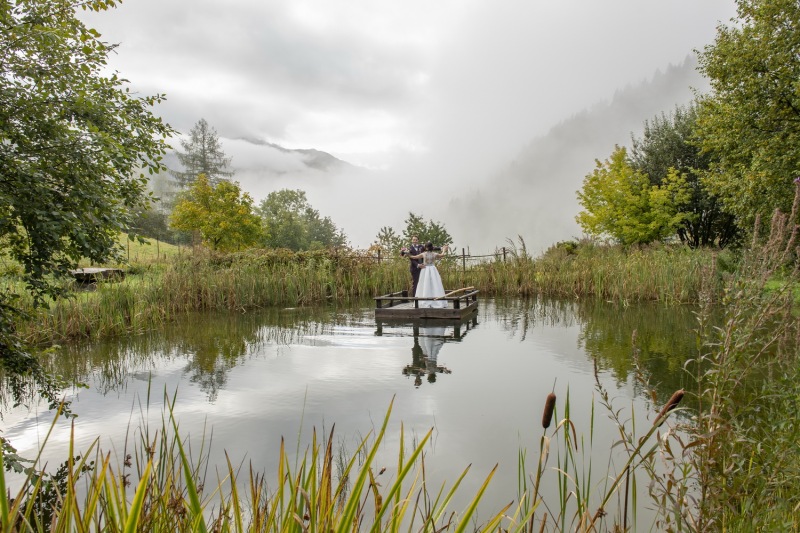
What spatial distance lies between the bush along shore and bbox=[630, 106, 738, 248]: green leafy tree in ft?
30.9

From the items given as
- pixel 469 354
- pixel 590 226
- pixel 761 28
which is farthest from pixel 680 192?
pixel 469 354

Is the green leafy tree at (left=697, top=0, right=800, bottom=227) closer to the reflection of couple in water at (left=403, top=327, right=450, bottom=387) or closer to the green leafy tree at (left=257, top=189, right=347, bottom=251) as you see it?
the reflection of couple in water at (left=403, top=327, right=450, bottom=387)

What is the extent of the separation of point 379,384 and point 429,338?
3621 millimetres

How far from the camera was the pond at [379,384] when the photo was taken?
15.2 feet

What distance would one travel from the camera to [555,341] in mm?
9555

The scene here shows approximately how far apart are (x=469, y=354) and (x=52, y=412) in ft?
19.1

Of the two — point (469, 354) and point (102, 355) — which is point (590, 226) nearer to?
point (469, 354)

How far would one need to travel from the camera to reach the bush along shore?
35.5 feet

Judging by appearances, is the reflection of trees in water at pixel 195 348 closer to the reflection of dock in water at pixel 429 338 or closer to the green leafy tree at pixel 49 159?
the reflection of dock in water at pixel 429 338

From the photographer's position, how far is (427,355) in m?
8.66

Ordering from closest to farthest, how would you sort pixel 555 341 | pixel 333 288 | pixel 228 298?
pixel 555 341 < pixel 228 298 < pixel 333 288

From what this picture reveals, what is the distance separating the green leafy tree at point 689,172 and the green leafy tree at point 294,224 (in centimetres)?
3512

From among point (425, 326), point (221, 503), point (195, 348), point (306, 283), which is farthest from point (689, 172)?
point (221, 503)

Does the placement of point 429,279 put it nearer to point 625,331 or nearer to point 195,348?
point 625,331
